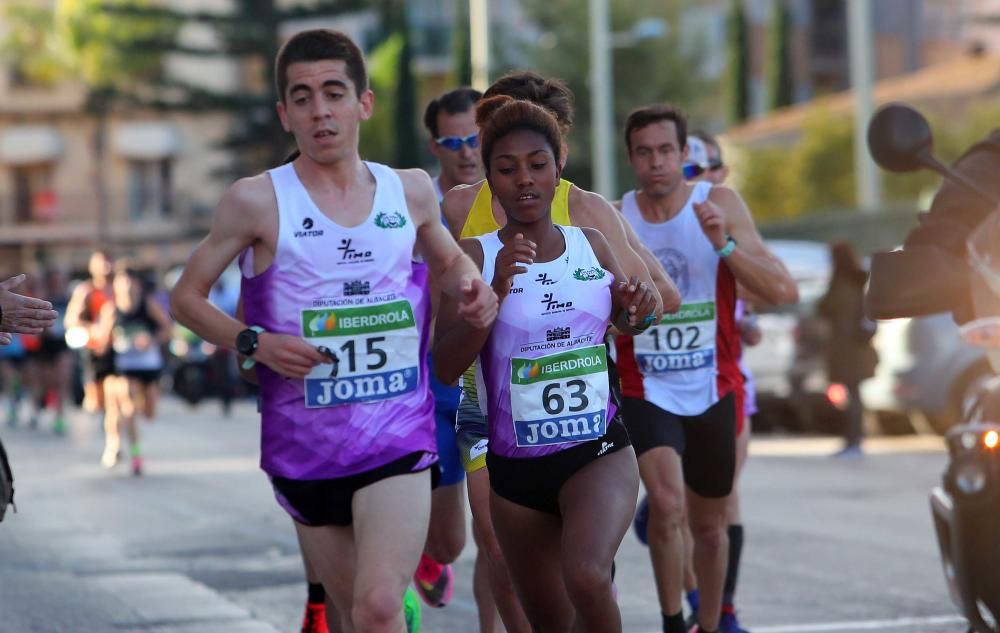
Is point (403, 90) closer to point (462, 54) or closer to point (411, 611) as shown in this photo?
point (462, 54)

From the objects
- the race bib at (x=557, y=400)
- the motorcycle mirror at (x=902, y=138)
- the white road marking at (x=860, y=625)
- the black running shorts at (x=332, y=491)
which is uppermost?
the motorcycle mirror at (x=902, y=138)

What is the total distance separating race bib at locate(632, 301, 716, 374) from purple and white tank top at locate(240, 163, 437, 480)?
7.98 feet

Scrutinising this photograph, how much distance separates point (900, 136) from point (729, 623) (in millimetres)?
2941

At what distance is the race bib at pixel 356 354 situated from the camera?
5.94m

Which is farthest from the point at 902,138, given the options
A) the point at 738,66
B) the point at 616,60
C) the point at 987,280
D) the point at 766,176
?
the point at 738,66

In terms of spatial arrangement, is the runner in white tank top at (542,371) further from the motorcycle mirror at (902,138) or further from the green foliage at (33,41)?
the green foliage at (33,41)

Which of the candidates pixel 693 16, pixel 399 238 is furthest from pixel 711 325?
pixel 693 16

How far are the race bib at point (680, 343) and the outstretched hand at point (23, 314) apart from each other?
2.80m

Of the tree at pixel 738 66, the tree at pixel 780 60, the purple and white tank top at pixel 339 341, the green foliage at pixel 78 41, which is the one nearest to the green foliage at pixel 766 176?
the tree at pixel 780 60

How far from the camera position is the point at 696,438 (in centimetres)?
827

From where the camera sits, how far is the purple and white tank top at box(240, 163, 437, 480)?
593 cm

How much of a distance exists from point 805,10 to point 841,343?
57050 mm

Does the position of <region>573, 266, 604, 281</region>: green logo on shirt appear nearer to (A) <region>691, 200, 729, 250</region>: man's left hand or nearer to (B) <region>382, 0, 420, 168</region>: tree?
(A) <region>691, 200, 729, 250</region>: man's left hand

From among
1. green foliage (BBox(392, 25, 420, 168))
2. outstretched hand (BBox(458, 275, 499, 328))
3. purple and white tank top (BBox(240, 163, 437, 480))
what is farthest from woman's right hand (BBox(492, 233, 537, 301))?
green foliage (BBox(392, 25, 420, 168))
